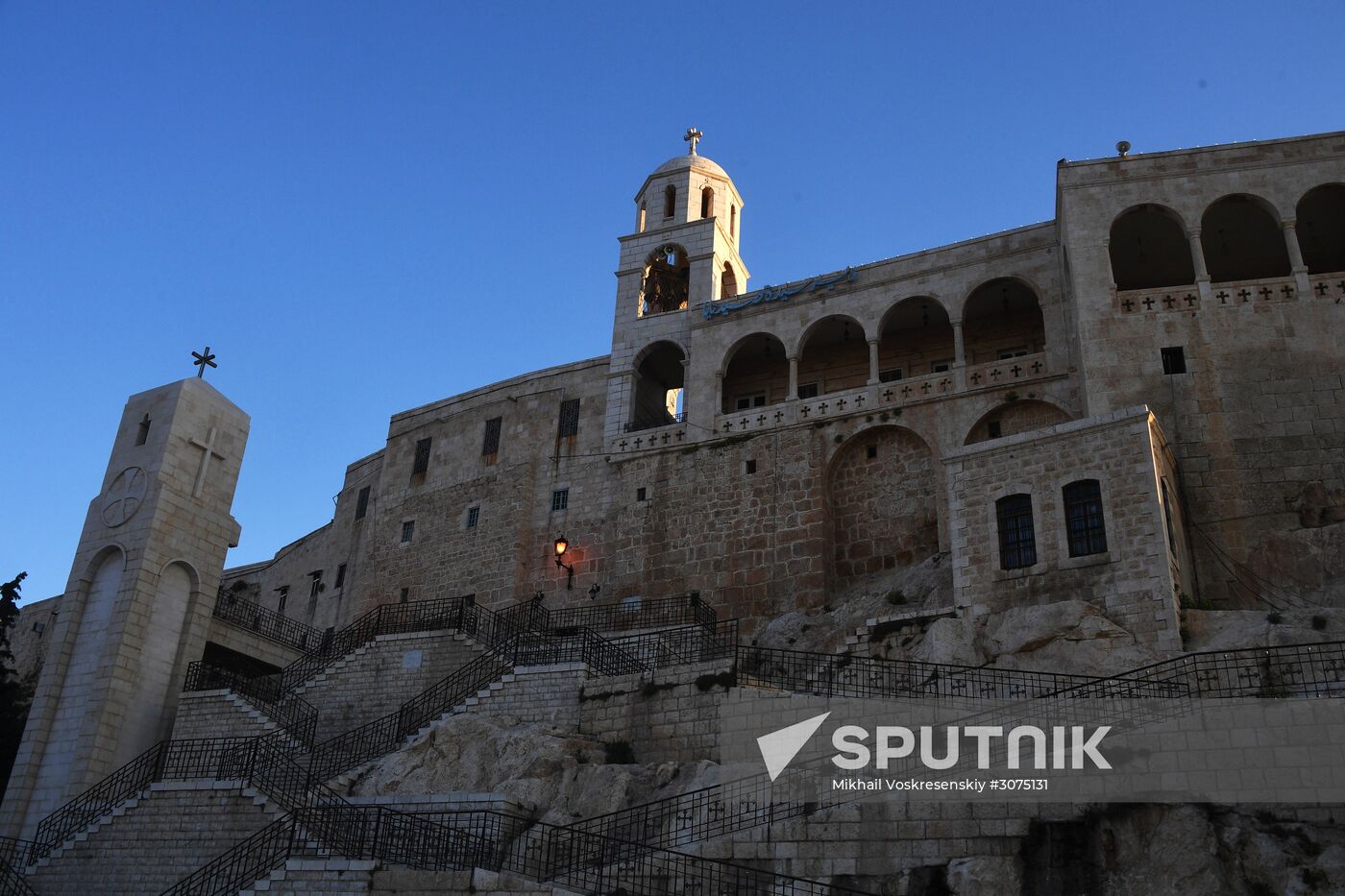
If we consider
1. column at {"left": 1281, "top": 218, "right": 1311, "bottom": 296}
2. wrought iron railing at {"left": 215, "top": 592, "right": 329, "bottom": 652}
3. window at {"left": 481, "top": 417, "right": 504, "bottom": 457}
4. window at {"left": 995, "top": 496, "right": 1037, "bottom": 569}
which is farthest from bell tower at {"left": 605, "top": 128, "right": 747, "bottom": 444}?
column at {"left": 1281, "top": 218, "right": 1311, "bottom": 296}

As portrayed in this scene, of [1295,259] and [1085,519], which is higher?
[1295,259]

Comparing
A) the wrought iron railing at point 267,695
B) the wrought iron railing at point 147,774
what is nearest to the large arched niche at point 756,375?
the wrought iron railing at point 267,695

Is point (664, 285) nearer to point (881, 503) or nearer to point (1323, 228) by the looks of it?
point (881, 503)

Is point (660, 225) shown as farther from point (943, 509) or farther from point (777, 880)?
point (777, 880)

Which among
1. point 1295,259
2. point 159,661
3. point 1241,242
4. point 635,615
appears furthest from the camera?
point 635,615

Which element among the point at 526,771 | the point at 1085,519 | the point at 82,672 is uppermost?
the point at 1085,519

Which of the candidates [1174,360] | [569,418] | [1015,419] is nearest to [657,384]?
[569,418]

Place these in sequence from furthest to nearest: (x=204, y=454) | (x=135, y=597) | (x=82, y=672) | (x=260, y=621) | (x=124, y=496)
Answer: (x=260, y=621)
(x=204, y=454)
(x=124, y=496)
(x=135, y=597)
(x=82, y=672)

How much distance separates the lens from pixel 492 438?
125 feet

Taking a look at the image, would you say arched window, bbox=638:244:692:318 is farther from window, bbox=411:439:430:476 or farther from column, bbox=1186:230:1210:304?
column, bbox=1186:230:1210:304

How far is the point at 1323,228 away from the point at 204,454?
1145 inches

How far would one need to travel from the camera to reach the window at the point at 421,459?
3931 centimetres

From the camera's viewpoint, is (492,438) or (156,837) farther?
(492,438)

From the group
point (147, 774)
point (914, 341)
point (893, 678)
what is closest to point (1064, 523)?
point (893, 678)
